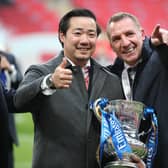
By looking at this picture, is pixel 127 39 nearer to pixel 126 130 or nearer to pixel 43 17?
pixel 126 130

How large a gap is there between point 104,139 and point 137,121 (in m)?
0.18

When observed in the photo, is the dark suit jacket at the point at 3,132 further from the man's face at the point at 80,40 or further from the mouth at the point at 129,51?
the mouth at the point at 129,51

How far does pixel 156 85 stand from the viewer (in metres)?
2.85

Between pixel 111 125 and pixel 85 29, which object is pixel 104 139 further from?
pixel 85 29

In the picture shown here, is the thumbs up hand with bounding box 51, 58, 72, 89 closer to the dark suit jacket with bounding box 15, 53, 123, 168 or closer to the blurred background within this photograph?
the dark suit jacket with bounding box 15, 53, 123, 168

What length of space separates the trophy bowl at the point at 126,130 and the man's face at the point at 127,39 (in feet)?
1.29

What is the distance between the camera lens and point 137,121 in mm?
2631

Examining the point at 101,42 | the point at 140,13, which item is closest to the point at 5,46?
the point at 101,42

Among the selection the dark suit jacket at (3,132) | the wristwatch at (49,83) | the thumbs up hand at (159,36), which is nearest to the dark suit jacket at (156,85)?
the thumbs up hand at (159,36)

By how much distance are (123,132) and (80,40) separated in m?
0.52

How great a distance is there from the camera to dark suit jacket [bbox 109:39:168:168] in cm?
279

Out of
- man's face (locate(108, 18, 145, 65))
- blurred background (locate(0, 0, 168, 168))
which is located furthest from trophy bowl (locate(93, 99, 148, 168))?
blurred background (locate(0, 0, 168, 168))

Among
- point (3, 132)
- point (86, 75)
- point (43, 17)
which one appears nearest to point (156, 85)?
point (86, 75)

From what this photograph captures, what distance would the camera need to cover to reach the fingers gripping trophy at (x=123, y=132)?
2541mm
